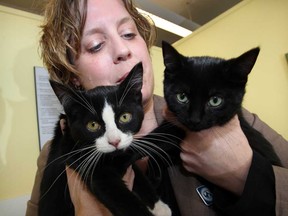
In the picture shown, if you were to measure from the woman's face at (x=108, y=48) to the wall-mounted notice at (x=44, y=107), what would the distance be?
0.76m

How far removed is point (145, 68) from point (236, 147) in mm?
531

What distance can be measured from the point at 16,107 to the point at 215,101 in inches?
53.8

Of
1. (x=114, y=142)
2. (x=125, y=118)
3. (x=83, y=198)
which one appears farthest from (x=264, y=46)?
(x=83, y=198)

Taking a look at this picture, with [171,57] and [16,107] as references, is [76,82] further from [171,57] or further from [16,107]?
[16,107]

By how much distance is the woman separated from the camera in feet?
2.72

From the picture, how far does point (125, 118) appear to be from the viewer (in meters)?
0.94

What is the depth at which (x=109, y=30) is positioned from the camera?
3.65 ft

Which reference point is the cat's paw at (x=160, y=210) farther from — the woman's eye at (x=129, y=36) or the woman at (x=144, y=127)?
the woman's eye at (x=129, y=36)

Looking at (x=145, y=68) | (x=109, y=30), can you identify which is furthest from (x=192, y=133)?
(x=109, y=30)

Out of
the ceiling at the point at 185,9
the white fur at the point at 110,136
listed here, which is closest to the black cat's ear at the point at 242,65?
the white fur at the point at 110,136

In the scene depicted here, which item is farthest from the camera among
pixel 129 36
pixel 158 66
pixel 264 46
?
pixel 158 66

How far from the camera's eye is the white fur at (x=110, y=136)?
2.83 feet

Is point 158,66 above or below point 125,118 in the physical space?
above

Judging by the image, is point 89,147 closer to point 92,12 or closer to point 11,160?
point 92,12
